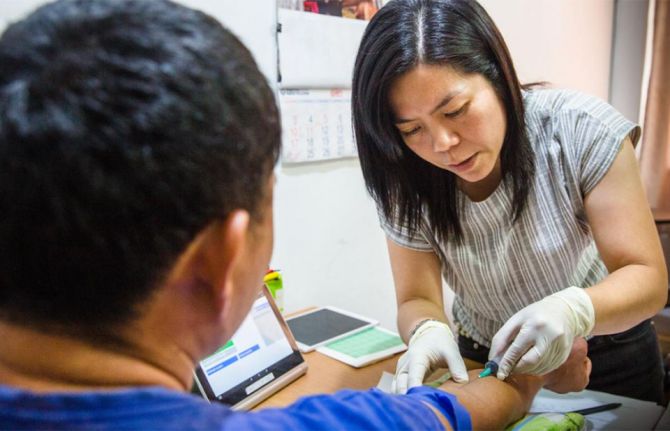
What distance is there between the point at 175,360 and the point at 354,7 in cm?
159

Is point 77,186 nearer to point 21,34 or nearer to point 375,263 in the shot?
point 21,34

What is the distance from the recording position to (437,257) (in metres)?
1.31

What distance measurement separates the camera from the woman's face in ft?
3.23

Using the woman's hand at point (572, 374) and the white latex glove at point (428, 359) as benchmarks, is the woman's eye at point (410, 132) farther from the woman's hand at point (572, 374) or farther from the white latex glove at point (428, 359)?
the woman's hand at point (572, 374)

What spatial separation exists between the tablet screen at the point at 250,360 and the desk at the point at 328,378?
0.13ft

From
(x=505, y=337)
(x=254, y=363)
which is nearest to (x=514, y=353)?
(x=505, y=337)

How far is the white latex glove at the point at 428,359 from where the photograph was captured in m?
1.04

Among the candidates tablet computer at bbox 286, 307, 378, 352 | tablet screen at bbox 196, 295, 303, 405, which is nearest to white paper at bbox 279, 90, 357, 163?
tablet computer at bbox 286, 307, 378, 352

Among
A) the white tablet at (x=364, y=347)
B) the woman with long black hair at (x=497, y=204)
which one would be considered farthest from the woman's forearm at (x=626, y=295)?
the white tablet at (x=364, y=347)

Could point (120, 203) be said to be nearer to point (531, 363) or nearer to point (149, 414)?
point (149, 414)

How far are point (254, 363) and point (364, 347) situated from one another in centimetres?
32

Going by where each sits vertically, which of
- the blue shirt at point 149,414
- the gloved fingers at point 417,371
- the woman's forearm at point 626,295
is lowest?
the gloved fingers at point 417,371

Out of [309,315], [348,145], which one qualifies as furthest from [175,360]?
[348,145]

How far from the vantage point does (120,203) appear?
1.31 ft
